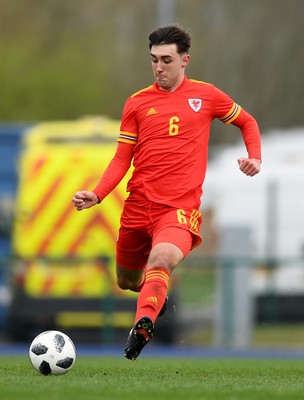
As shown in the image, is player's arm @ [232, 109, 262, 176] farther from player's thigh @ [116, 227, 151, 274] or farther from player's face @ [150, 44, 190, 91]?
player's thigh @ [116, 227, 151, 274]

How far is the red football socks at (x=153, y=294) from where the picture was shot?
880 centimetres

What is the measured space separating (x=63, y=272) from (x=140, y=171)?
912cm

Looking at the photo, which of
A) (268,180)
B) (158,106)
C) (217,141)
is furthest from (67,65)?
(158,106)

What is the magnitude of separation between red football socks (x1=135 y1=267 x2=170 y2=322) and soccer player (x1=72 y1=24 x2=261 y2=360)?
246 mm

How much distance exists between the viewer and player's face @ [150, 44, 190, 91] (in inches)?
371

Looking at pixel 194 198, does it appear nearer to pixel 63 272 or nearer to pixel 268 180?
pixel 63 272

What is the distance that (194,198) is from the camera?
9500 millimetres

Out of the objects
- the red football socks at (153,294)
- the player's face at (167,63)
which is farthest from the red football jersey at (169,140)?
the red football socks at (153,294)

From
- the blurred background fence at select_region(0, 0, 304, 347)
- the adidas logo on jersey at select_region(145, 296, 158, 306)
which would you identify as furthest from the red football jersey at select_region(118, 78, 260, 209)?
the blurred background fence at select_region(0, 0, 304, 347)

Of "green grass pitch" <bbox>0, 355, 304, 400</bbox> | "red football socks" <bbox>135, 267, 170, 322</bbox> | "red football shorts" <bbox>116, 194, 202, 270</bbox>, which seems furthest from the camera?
"red football shorts" <bbox>116, 194, 202, 270</bbox>

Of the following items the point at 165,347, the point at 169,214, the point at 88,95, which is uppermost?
the point at 88,95

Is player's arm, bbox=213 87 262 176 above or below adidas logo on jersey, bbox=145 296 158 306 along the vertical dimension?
above

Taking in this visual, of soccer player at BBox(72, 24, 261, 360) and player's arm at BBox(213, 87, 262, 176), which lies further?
player's arm at BBox(213, 87, 262, 176)

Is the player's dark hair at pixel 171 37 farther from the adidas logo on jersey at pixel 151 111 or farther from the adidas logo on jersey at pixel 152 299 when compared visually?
the adidas logo on jersey at pixel 152 299
